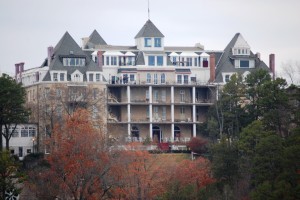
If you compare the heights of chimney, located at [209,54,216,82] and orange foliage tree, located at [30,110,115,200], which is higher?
chimney, located at [209,54,216,82]

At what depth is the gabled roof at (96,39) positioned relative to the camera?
6156 inches

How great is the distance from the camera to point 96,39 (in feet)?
516

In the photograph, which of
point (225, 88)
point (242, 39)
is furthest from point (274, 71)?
point (225, 88)

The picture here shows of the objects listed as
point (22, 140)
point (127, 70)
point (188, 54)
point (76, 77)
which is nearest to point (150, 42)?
point (188, 54)

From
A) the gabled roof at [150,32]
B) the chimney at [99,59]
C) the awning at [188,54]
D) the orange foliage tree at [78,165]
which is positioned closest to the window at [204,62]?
the awning at [188,54]

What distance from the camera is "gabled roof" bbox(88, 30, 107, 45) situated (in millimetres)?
156375

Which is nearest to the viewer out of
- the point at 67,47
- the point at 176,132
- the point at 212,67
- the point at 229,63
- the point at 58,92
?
the point at 58,92

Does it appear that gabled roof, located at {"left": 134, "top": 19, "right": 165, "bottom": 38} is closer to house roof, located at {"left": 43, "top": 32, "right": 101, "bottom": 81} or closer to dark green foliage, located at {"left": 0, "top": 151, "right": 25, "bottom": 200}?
house roof, located at {"left": 43, "top": 32, "right": 101, "bottom": 81}

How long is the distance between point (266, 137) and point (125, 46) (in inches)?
1637

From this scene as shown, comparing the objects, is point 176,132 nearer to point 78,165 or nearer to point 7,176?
point 78,165

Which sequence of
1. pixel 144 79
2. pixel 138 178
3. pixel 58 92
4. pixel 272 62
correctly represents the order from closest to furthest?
pixel 138 178 < pixel 58 92 < pixel 144 79 < pixel 272 62

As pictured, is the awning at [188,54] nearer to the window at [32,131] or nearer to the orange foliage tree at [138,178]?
the window at [32,131]

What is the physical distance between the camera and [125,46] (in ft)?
509

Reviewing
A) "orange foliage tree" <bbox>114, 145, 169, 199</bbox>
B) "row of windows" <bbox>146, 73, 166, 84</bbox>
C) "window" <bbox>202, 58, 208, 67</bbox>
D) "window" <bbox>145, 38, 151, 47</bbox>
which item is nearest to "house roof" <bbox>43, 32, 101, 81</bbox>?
"row of windows" <bbox>146, 73, 166, 84</bbox>
